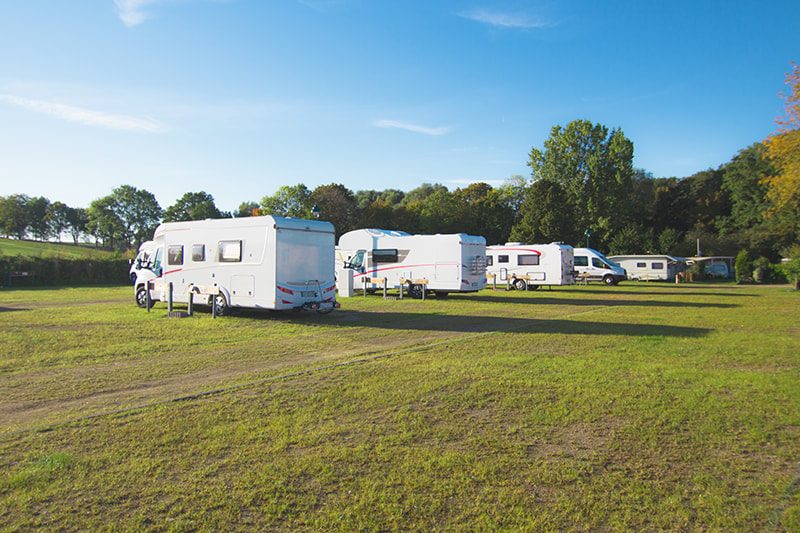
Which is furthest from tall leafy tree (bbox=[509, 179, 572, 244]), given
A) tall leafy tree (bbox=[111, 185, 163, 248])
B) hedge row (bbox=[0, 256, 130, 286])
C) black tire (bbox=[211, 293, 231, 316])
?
tall leafy tree (bbox=[111, 185, 163, 248])

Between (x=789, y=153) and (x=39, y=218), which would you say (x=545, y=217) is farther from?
(x=39, y=218)

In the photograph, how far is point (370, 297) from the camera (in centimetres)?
2236

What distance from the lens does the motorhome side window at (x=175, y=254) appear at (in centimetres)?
1599

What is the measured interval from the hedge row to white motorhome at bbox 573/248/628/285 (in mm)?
31644

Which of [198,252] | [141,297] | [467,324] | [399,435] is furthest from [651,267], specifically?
[399,435]

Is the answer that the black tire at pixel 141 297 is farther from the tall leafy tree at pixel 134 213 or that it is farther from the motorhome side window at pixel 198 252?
the tall leafy tree at pixel 134 213

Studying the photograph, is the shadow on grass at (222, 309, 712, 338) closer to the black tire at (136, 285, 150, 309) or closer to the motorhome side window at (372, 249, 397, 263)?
the black tire at (136, 285, 150, 309)

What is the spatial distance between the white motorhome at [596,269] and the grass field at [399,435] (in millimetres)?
24195

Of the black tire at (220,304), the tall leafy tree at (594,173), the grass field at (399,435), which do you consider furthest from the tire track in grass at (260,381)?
the tall leafy tree at (594,173)

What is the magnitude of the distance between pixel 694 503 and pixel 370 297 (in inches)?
748

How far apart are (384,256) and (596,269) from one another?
18.4 meters

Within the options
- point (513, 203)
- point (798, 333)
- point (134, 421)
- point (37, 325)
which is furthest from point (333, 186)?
point (134, 421)

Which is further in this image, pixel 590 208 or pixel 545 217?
pixel 590 208

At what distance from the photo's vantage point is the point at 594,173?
179 feet
